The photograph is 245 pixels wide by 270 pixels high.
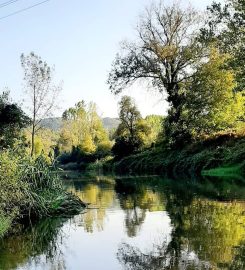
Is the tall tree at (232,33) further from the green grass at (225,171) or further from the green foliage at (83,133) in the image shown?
the green foliage at (83,133)

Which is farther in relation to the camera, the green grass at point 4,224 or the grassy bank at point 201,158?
the grassy bank at point 201,158

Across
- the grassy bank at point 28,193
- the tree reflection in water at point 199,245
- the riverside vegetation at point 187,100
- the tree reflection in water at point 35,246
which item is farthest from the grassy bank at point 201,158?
the tree reflection in water at point 35,246

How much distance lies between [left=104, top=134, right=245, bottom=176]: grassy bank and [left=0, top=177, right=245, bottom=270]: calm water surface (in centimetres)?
1695

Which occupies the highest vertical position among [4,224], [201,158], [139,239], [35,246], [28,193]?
[201,158]

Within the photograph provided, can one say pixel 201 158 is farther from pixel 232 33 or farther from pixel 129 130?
pixel 129 130

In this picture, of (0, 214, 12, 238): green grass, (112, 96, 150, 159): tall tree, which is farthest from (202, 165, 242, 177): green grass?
(112, 96, 150, 159): tall tree

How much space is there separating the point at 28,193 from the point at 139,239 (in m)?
4.43

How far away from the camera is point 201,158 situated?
38719 millimetres

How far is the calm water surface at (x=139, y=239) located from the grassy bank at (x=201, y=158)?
17.0 meters

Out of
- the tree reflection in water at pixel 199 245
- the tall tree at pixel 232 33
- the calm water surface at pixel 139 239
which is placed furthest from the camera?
the tall tree at pixel 232 33

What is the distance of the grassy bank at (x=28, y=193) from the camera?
521 inches

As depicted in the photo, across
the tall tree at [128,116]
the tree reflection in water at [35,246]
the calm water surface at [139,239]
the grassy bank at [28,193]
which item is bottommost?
the tree reflection in water at [35,246]

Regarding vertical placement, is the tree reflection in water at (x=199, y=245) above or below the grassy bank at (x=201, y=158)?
below

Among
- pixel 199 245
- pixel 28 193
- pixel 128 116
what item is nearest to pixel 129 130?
pixel 128 116
